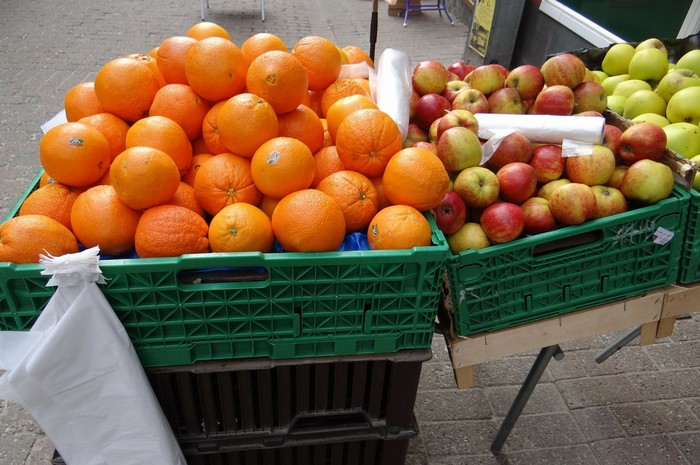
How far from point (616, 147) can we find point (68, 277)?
188 centimetres

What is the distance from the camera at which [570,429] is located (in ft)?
8.48

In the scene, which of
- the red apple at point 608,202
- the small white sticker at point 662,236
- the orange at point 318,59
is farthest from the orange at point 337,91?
the small white sticker at point 662,236

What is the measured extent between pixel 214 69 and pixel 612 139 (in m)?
1.47

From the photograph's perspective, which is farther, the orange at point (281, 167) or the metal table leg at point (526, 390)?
the metal table leg at point (526, 390)

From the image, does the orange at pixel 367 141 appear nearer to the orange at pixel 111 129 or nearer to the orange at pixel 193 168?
the orange at pixel 193 168

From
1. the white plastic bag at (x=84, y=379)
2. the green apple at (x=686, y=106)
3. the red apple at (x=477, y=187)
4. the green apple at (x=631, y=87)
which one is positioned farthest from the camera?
the green apple at (x=631, y=87)

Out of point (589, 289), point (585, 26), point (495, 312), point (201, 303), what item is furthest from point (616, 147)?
point (585, 26)

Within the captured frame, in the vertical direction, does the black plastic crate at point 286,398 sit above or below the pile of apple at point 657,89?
below

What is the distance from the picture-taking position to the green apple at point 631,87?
249 cm

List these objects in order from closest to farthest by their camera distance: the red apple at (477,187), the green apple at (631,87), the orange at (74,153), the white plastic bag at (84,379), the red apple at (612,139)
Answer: the white plastic bag at (84,379)
the orange at (74,153)
the red apple at (477,187)
the red apple at (612,139)
the green apple at (631,87)

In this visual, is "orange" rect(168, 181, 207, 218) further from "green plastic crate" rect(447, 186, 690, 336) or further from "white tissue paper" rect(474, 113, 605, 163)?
"white tissue paper" rect(474, 113, 605, 163)

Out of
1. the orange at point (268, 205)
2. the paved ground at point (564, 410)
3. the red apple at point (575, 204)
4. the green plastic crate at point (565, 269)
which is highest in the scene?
the red apple at point (575, 204)

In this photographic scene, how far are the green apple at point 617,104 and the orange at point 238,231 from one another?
5.87ft

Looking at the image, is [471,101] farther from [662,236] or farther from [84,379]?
[84,379]
